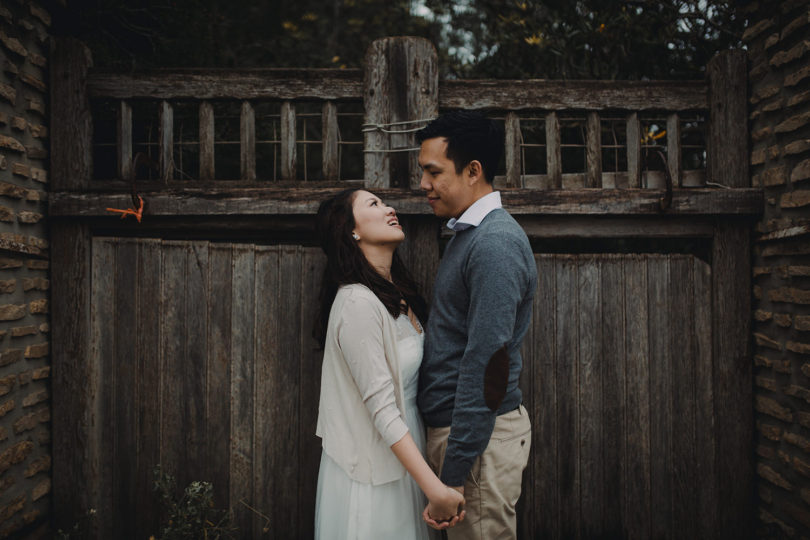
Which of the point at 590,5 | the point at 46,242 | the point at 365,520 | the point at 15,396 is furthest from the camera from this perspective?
the point at 590,5

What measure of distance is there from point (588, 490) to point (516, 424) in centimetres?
123

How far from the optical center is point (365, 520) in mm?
1887

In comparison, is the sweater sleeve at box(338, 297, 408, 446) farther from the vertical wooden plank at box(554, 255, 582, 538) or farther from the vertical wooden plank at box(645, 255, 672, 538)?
the vertical wooden plank at box(645, 255, 672, 538)

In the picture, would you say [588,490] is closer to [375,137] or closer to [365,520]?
[365,520]

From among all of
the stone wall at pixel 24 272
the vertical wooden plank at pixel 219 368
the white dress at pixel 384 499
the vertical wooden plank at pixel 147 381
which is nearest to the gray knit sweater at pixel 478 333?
the white dress at pixel 384 499

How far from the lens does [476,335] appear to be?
1699mm

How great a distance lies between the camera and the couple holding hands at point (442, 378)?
5.64 feet

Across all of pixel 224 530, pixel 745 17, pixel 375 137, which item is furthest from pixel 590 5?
pixel 224 530

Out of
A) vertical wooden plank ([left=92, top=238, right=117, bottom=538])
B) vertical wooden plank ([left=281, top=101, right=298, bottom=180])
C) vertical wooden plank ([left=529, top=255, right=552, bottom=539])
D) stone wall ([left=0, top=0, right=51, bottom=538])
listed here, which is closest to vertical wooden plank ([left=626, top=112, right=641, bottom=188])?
vertical wooden plank ([left=529, top=255, right=552, bottom=539])

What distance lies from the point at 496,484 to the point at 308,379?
4.17 feet

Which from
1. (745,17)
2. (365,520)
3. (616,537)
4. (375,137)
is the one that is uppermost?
(745,17)

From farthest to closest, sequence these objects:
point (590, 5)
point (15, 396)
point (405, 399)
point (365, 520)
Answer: point (590, 5) < point (15, 396) < point (405, 399) < point (365, 520)

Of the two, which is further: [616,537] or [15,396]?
[616,537]

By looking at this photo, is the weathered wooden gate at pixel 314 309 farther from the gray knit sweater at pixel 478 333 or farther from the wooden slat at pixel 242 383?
the gray knit sweater at pixel 478 333
